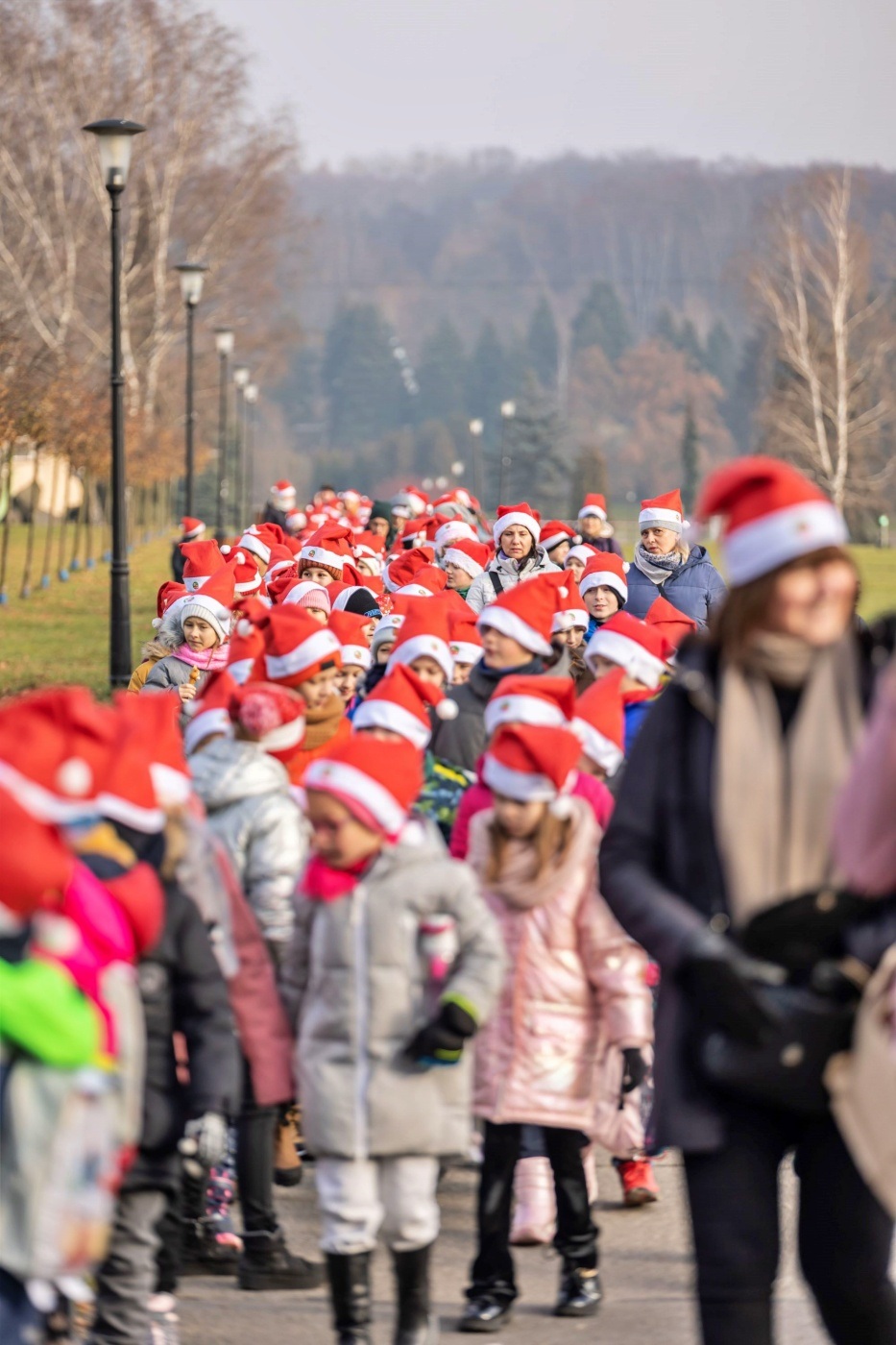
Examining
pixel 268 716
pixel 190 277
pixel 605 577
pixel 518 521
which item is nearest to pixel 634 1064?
pixel 268 716

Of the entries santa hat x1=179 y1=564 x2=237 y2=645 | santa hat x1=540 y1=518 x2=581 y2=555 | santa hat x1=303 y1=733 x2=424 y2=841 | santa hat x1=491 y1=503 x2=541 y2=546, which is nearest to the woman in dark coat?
santa hat x1=303 y1=733 x2=424 y2=841

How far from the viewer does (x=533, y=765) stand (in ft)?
18.0

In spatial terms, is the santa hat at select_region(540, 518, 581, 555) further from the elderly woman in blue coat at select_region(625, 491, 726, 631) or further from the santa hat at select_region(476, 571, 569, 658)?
the santa hat at select_region(476, 571, 569, 658)

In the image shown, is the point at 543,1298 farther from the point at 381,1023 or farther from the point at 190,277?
the point at 190,277

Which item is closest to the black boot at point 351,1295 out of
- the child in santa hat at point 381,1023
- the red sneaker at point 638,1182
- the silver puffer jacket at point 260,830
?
the child in santa hat at point 381,1023

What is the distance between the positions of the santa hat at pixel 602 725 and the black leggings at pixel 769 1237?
284cm

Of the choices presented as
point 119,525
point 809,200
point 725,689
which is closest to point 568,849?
point 725,689

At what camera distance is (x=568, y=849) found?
18.5 ft

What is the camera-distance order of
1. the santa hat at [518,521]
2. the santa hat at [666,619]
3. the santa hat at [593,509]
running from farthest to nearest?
the santa hat at [593,509] → the santa hat at [518,521] → the santa hat at [666,619]

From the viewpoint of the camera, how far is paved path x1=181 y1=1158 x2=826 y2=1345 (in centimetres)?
553

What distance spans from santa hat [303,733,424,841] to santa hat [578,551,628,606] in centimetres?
656

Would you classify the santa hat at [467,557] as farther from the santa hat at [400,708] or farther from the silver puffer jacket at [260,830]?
the silver puffer jacket at [260,830]

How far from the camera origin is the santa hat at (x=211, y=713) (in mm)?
6500

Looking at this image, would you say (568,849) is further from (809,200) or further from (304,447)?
(304,447)
